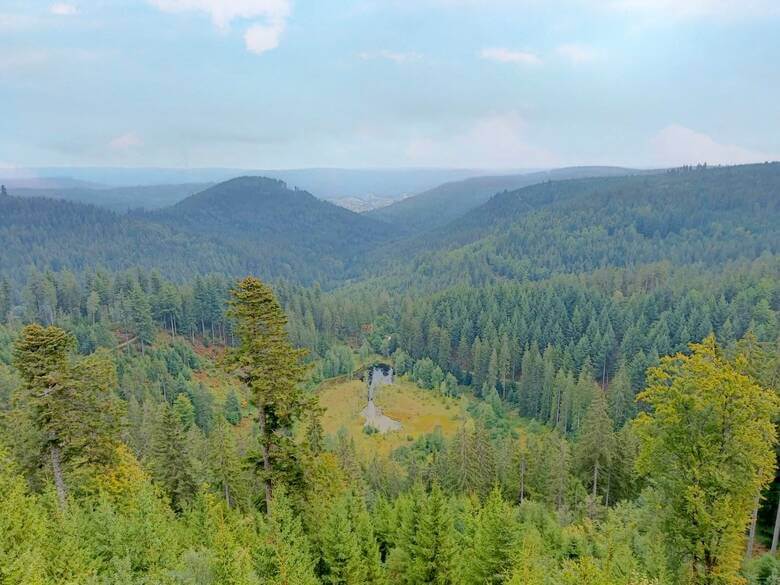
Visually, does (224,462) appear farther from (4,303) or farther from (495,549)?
(4,303)

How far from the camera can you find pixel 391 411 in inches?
3728

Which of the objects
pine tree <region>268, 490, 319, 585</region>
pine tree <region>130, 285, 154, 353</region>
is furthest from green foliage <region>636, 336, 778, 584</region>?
pine tree <region>130, 285, 154, 353</region>

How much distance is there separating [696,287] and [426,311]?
2643 inches

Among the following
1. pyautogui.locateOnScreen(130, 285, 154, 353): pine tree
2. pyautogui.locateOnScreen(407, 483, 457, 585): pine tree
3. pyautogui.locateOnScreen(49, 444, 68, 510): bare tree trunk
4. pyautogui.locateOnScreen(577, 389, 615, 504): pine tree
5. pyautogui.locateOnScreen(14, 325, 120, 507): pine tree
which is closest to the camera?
pyautogui.locateOnScreen(407, 483, 457, 585): pine tree

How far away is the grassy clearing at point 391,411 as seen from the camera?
275ft

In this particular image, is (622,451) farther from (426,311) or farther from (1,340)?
(1,340)

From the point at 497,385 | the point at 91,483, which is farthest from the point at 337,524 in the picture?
the point at 497,385

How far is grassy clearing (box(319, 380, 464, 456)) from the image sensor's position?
83.9m

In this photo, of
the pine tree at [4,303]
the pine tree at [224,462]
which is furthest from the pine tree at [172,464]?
the pine tree at [4,303]

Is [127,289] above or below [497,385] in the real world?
above

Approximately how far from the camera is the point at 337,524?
23.6m

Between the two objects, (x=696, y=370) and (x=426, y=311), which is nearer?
(x=696, y=370)

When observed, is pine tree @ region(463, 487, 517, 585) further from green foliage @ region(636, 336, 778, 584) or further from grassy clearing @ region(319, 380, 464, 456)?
grassy clearing @ region(319, 380, 464, 456)

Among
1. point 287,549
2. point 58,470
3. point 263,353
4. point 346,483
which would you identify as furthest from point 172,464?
point 263,353
